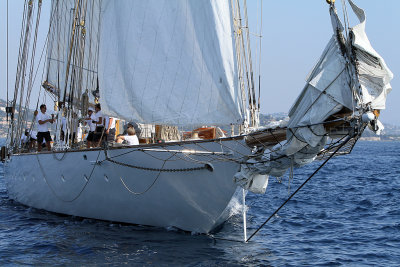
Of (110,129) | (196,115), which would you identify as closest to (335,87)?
(196,115)

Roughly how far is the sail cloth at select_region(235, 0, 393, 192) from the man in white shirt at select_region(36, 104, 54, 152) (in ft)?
37.1

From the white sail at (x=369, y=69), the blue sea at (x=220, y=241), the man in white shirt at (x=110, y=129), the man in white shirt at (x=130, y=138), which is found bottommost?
the blue sea at (x=220, y=241)

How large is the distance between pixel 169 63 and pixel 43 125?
310 inches

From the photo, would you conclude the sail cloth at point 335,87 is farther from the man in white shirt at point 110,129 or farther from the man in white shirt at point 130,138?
the man in white shirt at point 110,129

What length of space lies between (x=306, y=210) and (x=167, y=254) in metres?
9.30

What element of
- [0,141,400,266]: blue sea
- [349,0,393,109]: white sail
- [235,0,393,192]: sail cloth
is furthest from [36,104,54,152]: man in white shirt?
[349,0,393,109]: white sail

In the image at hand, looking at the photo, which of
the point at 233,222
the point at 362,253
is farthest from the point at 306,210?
the point at 362,253

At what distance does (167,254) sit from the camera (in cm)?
1370

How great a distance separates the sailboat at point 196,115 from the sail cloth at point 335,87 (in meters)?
0.02

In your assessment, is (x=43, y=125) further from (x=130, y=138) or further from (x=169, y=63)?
(x=169, y=63)

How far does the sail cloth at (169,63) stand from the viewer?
13656 millimetres

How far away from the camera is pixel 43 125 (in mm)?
20828

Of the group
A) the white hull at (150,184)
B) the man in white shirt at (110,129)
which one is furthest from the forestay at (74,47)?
→ the white hull at (150,184)

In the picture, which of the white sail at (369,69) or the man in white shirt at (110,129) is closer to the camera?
the white sail at (369,69)
